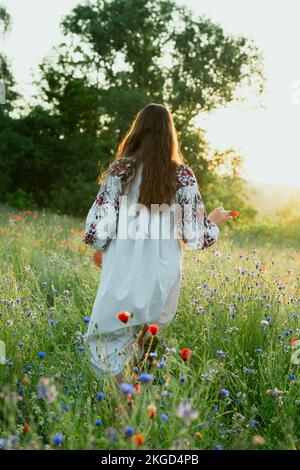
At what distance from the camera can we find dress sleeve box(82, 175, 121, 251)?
3.23 meters

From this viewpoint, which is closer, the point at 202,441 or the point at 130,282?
the point at 202,441

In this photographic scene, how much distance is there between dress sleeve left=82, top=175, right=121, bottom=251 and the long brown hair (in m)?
0.13

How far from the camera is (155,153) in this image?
3.23m

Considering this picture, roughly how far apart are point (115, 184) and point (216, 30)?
62.3ft

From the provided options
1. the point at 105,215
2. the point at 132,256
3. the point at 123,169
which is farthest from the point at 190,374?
the point at 123,169

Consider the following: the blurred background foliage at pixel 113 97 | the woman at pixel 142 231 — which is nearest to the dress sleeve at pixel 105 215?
→ the woman at pixel 142 231

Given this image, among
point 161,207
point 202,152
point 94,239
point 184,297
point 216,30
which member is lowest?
point 184,297

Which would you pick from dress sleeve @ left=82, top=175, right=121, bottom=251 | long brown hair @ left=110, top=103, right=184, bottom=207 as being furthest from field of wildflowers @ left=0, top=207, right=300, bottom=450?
long brown hair @ left=110, top=103, right=184, bottom=207

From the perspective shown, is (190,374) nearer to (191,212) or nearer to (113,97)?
(191,212)

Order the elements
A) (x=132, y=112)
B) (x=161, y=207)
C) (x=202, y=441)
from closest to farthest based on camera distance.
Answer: (x=202, y=441)
(x=161, y=207)
(x=132, y=112)

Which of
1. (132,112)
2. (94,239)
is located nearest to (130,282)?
(94,239)
